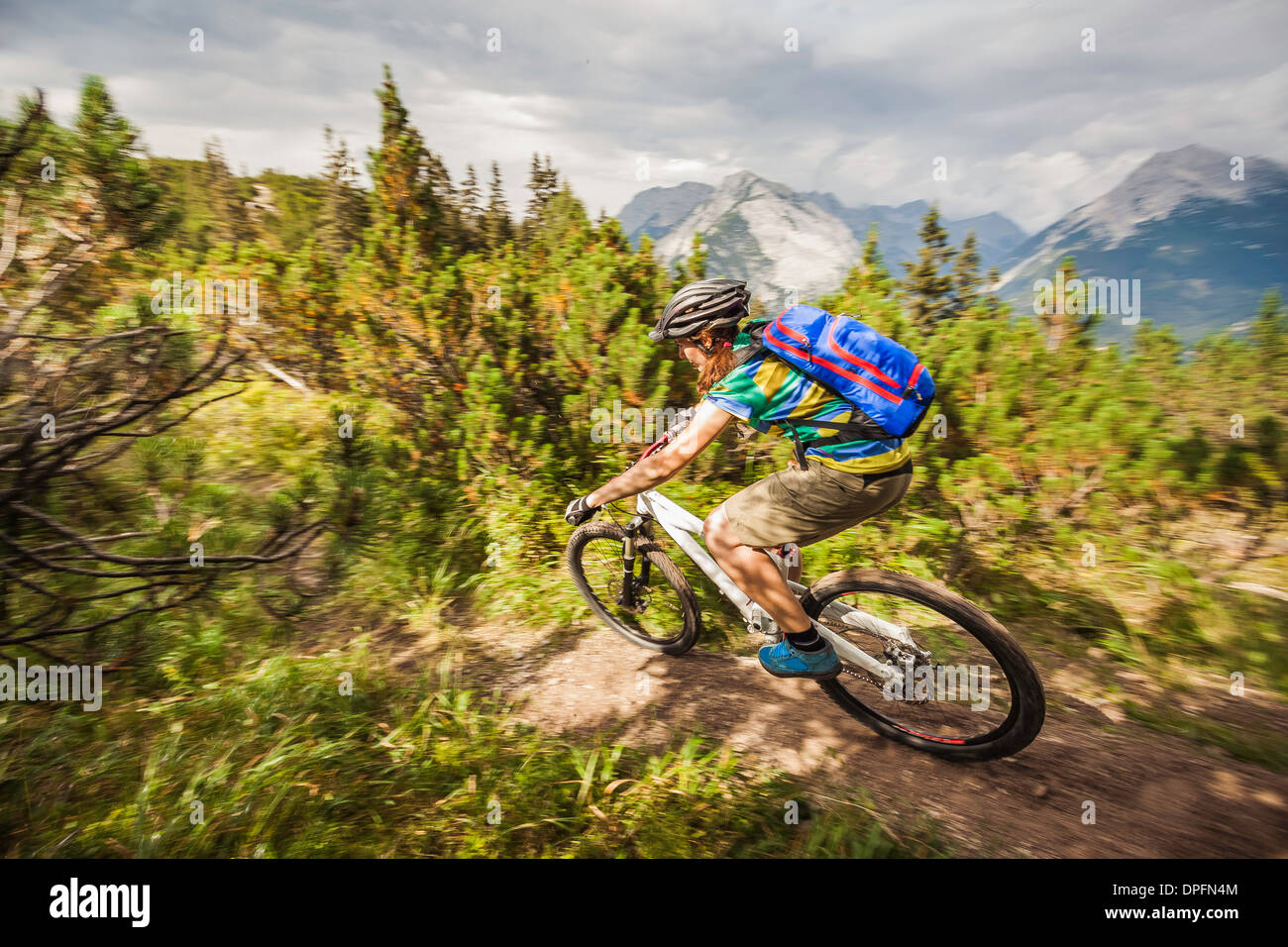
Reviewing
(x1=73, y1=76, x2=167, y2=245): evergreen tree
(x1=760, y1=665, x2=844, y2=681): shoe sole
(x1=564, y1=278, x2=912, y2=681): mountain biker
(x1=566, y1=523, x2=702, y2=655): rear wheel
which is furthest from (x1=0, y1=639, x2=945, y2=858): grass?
(x1=73, y1=76, x2=167, y2=245): evergreen tree

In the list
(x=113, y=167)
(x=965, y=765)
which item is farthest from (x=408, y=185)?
(x=965, y=765)

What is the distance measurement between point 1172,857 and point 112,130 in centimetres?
757

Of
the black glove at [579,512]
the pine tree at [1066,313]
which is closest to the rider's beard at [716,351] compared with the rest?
the black glove at [579,512]

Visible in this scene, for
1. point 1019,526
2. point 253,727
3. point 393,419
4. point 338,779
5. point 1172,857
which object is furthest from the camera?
point 393,419

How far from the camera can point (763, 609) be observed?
111 inches

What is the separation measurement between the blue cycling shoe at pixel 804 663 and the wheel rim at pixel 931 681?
0.51ft

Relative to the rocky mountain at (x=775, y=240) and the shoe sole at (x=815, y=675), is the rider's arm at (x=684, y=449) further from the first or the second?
the shoe sole at (x=815, y=675)

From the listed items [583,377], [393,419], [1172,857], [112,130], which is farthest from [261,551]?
[1172,857]

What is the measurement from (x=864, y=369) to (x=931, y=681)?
70.0 inches

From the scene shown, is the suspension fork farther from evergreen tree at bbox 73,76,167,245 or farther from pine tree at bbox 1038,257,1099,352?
evergreen tree at bbox 73,76,167,245

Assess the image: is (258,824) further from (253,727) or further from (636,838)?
(636,838)

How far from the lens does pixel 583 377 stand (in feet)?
14.5

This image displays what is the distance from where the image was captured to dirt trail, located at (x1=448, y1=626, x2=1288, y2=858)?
7.66ft

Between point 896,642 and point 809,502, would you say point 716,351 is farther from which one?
point 896,642
